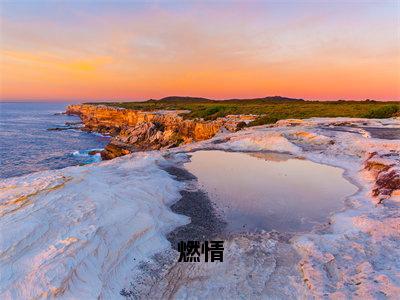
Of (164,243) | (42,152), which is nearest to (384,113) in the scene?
(164,243)

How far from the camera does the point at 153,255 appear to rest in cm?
841

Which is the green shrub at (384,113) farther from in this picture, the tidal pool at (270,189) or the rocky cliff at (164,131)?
the tidal pool at (270,189)

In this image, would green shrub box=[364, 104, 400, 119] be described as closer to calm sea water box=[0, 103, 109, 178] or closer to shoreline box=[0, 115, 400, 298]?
shoreline box=[0, 115, 400, 298]

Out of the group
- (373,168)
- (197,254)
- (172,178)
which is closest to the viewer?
(197,254)

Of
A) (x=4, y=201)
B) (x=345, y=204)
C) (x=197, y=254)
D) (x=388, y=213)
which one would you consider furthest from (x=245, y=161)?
(x=4, y=201)

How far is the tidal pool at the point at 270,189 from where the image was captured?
36.2 feet

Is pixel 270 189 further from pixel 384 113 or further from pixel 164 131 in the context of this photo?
pixel 164 131

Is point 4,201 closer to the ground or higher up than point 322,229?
higher up

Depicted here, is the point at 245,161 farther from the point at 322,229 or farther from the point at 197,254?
the point at 197,254

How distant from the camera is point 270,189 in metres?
14.2

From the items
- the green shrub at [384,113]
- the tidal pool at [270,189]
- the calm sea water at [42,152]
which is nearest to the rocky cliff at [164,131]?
the calm sea water at [42,152]

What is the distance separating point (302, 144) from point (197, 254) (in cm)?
1782

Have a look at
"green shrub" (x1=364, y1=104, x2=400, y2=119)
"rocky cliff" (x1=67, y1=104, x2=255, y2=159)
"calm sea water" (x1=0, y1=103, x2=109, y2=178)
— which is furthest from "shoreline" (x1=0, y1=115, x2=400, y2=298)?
"green shrub" (x1=364, y1=104, x2=400, y2=119)

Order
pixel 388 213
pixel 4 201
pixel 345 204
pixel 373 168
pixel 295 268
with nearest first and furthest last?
1. pixel 295 268
2. pixel 4 201
3. pixel 388 213
4. pixel 345 204
5. pixel 373 168
